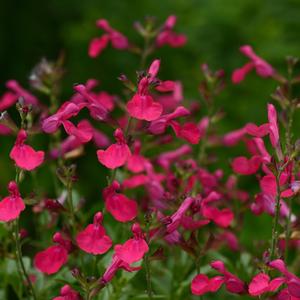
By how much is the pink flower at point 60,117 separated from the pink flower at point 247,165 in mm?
458

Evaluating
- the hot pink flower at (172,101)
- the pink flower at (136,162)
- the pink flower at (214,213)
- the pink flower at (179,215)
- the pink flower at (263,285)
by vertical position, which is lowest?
the hot pink flower at (172,101)

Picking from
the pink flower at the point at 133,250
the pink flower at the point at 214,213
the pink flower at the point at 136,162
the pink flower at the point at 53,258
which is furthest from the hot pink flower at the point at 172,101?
the pink flower at the point at 133,250

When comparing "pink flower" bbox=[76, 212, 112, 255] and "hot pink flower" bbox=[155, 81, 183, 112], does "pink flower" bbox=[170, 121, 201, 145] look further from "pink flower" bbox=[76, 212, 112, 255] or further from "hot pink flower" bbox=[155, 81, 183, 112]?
"hot pink flower" bbox=[155, 81, 183, 112]

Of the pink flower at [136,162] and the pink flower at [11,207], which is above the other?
the pink flower at [11,207]

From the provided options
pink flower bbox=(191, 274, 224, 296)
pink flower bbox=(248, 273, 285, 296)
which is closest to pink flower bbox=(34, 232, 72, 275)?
pink flower bbox=(191, 274, 224, 296)

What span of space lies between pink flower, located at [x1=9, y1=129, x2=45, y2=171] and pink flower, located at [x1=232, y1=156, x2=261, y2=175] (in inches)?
21.4

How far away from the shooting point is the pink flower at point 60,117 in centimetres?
181

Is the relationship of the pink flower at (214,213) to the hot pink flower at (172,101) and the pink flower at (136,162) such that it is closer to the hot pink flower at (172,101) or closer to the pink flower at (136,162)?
the pink flower at (136,162)

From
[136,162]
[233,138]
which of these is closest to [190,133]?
[136,162]

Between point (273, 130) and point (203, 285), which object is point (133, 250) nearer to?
point (203, 285)

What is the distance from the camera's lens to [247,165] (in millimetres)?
1975

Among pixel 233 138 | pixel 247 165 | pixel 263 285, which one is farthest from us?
pixel 233 138

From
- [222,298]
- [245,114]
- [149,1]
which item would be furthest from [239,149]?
[222,298]

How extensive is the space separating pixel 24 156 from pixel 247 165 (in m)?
0.60
